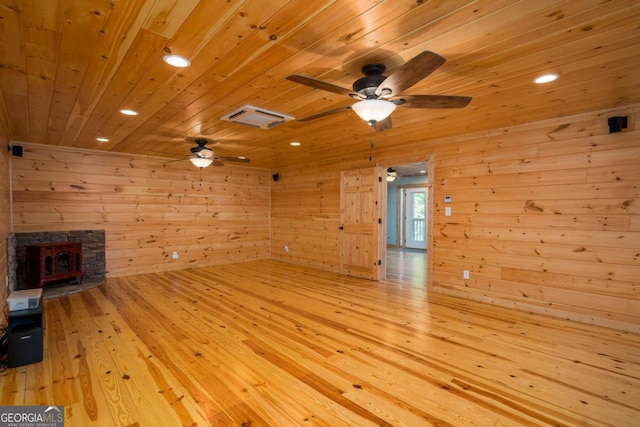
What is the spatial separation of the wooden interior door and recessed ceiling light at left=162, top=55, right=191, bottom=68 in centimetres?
426

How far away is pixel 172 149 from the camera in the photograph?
222 inches

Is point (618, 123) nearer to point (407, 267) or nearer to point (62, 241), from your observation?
point (407, 267)

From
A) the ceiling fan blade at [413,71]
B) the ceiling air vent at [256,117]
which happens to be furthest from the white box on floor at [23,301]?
the ceiling fan blade at [413,71]

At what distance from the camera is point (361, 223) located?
20.4 feet

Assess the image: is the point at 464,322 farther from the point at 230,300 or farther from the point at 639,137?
the point at 230,300

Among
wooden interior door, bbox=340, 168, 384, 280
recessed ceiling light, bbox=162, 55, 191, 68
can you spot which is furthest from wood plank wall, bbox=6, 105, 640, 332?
recessed ceiling light, bbox=162, 55, 191, 68

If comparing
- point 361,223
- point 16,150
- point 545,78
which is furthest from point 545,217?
point 16,150

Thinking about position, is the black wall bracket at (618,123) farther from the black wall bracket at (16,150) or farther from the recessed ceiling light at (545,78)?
the black wall bracket at (16,150)

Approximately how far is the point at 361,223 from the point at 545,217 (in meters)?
3.08

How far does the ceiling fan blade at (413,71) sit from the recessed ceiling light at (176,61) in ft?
4.67

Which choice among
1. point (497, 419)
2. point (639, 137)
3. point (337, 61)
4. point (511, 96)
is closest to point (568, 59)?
point (511, 96)

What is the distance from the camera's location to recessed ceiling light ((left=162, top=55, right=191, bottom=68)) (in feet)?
7.13

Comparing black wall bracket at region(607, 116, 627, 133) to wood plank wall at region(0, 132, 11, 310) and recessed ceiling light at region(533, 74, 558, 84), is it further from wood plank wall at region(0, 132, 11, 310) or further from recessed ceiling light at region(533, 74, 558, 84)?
wood plank wall at region(0, 132, 11, 310)

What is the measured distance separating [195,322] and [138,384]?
1304 mm
